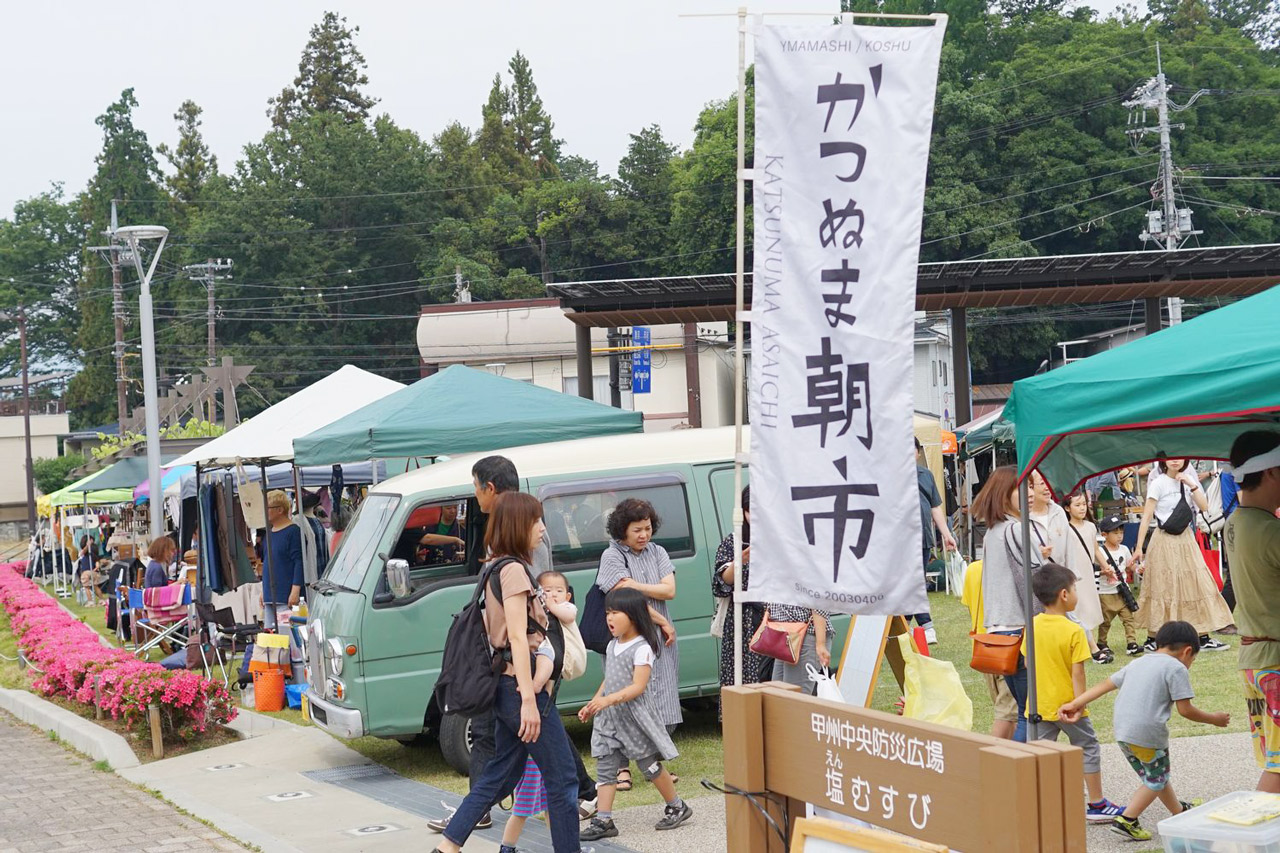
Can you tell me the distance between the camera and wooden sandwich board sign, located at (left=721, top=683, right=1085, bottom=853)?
3324mm

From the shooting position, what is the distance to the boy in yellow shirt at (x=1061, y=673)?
21.7ft

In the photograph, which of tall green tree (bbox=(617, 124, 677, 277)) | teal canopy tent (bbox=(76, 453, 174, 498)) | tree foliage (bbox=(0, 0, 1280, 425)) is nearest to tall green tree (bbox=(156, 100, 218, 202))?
tree foliage (bbox=(0, 0, 1280, 425))

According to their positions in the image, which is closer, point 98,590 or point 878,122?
point 878,122

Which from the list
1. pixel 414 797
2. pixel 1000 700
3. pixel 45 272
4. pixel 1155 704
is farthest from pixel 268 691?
pixel 45 272

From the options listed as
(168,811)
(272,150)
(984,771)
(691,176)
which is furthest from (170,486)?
(272,150)

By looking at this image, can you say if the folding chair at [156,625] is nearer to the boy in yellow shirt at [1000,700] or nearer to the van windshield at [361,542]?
the van windshield at [361,542]

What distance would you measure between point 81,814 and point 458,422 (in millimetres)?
4275

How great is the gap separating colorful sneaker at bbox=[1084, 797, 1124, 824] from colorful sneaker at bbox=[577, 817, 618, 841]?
→ 2511mm

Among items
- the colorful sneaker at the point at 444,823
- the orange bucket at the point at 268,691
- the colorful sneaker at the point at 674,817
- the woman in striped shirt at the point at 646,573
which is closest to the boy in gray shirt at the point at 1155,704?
the colorful sneaker at the point at 674,817

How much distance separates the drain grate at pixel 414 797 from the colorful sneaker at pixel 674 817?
36 centimetres

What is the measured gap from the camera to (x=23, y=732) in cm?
1369

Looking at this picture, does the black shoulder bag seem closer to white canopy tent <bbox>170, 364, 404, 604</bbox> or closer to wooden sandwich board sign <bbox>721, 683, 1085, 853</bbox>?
white canopy tent <bbox>170, 364, 404, 604</bbox>

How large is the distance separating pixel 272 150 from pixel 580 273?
2418cm

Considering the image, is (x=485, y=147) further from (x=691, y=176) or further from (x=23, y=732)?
(x=23, y=732)
